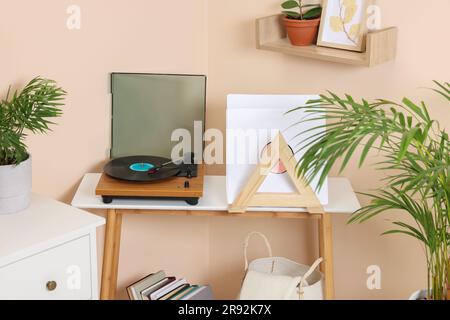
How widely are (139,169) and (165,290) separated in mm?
426

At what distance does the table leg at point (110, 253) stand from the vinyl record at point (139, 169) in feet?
0.40

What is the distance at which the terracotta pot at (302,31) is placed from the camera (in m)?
2.34

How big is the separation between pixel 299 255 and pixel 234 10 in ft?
2.90

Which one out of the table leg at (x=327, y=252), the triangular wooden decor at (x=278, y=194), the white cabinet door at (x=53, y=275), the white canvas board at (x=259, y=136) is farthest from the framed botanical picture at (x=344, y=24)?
the white cabinet door at (x=53, y=275)

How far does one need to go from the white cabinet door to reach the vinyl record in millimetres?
336

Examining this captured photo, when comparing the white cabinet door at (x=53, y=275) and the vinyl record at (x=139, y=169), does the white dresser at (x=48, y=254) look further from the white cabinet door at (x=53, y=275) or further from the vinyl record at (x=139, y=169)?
the vinyl record at (x=139, y=169)

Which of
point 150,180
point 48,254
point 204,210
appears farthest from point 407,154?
point 48,254

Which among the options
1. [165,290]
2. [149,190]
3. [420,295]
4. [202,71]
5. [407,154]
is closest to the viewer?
[407,154]

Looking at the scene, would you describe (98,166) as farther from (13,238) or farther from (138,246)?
(13,238)

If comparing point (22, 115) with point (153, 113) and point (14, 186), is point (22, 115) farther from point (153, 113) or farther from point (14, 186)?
point (153, 113)

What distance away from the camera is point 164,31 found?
255 centimetres

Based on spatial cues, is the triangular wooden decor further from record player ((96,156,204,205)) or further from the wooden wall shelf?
the wooden wall shelf

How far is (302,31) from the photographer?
7.73 ft

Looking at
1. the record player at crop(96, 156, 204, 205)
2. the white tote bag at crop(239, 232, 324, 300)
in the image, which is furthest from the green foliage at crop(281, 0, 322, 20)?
the white tote bag at crop(239, 232, 324, 300)
